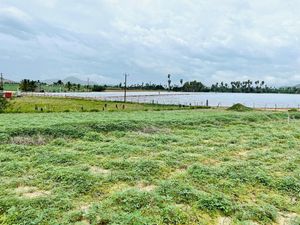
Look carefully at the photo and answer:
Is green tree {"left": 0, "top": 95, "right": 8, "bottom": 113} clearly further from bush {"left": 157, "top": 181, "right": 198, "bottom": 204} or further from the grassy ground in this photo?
bush {"left": 157, "top": 181, "right": 198, "bottom": 204}

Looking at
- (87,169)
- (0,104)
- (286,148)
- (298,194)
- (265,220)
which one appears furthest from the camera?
(0,104)

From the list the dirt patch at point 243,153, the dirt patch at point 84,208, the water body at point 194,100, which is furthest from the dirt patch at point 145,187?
the water body at point 194,100

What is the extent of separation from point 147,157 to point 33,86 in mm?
92372

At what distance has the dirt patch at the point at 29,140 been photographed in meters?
10.5

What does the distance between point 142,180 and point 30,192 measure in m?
2.36

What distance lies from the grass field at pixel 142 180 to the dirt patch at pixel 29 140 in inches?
1.3

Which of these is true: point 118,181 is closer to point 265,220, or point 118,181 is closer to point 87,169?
point 87,169

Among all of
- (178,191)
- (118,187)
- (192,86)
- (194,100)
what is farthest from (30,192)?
(192,86)

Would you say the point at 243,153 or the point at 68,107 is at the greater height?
the point at 243,153

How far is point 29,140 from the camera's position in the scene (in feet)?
35.3

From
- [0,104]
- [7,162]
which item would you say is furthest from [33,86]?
[7,162]

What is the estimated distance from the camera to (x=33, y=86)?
305 feet

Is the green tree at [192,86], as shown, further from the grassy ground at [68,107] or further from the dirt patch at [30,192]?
the dirt patch at [30,192]

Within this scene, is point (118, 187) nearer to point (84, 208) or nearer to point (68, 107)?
point (84, 208)
